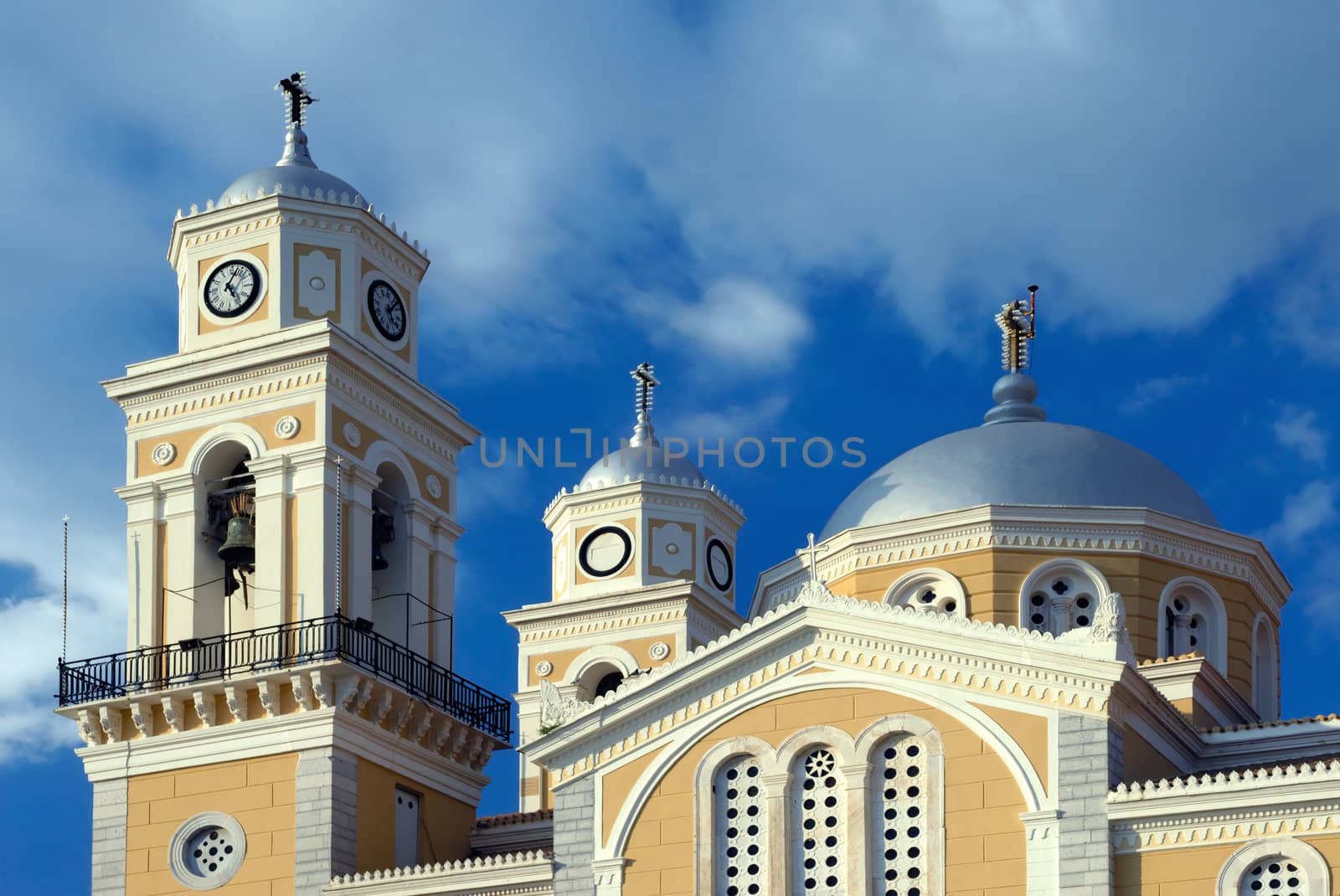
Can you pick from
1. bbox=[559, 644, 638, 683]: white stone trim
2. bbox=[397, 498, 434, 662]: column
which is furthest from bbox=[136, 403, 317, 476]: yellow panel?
bbox=[559, 644, 638, 683]: white stone trim

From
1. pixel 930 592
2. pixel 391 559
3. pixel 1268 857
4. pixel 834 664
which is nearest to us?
pixel 1268 857

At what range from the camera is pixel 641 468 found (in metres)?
52.6

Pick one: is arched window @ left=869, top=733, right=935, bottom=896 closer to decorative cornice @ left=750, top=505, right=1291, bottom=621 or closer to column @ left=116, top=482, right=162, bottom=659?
decorative cornice @ left=750, top=505, right=1291, bottom=621

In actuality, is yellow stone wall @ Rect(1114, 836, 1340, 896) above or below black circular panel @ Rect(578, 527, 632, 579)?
below

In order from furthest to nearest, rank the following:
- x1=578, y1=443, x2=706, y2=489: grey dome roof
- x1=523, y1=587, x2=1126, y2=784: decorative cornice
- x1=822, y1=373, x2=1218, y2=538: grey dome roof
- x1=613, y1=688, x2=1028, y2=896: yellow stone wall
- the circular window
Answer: x1=578, y1=443, x2=706, y2=489: grey dome roof
x1=822, y1=373, x2=1218, y2=538: grey dome roof
the circular window
x1=523, y1=587, x2=1126, y2=784: decorative cornice
x1=613, y1=688, x2=1028, y2=896: yellow stone wall

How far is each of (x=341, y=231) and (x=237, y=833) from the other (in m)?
9.66

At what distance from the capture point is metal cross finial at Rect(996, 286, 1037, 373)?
46.5 meters

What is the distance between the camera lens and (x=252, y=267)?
40.4 meters

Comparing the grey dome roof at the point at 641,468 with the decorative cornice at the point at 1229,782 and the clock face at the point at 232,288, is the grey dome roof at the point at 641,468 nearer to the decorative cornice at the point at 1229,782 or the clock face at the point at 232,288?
the clock face at the point at 232,288

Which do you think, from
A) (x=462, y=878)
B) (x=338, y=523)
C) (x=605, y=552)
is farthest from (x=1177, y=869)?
(x=605, y=552)

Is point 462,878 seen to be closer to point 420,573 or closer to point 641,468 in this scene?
point 420,573

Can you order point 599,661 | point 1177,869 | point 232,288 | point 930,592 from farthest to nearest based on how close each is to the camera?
point 599,661, point 930,592, point 232,288, point 1177,869

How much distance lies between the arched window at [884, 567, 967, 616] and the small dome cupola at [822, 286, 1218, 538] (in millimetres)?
1067

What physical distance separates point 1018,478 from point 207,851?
14.3 meters
